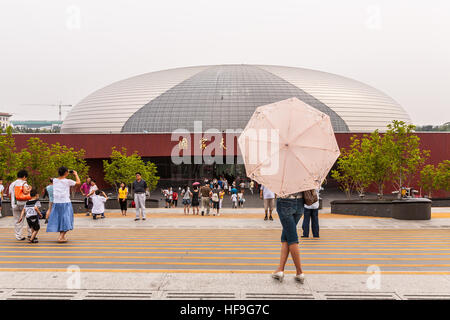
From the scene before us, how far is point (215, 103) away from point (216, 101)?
1.41ft

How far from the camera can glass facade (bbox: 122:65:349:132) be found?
2069 inches

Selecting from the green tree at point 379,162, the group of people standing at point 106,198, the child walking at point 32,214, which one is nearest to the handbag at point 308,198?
the child walking at point 32,214

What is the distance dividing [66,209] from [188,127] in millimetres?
43721

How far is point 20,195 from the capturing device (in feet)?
29.6

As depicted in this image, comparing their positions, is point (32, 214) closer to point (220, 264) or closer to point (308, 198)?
point (220, 264)

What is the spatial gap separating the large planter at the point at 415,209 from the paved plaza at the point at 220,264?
1559mm

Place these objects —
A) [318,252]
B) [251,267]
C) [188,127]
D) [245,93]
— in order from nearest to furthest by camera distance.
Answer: [251,267], [318,252], [188,127], [245,93]

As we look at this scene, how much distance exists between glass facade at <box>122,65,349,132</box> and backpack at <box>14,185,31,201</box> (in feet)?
141

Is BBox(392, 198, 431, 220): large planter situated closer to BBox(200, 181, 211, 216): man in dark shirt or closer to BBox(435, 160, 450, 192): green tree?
BBox(200, 181, 211, 216): man in dark shirt

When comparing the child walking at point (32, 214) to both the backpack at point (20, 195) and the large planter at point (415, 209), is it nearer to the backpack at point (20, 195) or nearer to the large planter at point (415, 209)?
the backpack at point (20, 195)

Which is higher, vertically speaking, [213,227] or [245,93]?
[245,93]
